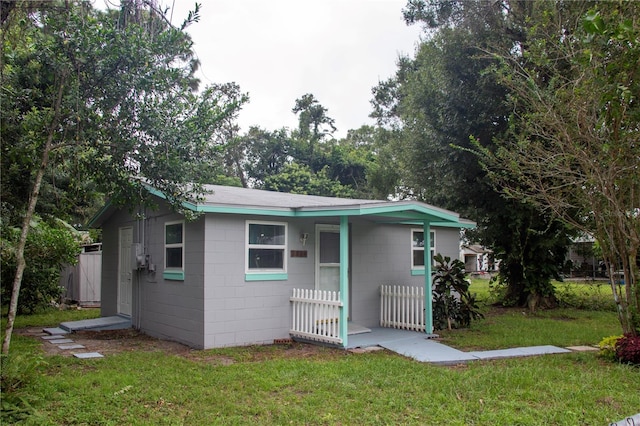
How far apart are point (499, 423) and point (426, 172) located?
10.7 meters

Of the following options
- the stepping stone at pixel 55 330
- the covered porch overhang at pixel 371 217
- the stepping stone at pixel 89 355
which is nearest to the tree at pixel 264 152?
the stepping stone at pixel 55 330

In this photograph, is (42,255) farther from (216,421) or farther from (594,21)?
(594,21)

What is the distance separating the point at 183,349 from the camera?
809cm

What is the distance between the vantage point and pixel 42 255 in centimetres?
1082

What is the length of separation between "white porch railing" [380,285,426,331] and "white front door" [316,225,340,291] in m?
1.19

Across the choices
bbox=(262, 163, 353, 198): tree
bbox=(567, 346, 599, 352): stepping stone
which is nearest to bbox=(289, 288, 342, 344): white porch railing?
bbox=(567, 346, 599, 352): stepping stone

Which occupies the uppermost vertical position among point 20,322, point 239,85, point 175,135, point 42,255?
point 239,85

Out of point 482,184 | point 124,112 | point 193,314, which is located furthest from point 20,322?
point 482,184

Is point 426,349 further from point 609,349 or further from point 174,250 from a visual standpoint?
point 174,250

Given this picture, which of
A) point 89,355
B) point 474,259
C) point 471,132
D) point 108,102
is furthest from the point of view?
point 474,259

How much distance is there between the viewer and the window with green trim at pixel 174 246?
8.88 meters

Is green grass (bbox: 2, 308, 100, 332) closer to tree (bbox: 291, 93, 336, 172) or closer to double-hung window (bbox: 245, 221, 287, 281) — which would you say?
double-hung window (bbox: 245, 221, 287, 281)

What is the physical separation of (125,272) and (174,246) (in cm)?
287

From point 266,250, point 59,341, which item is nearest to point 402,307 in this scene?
point 266,250
